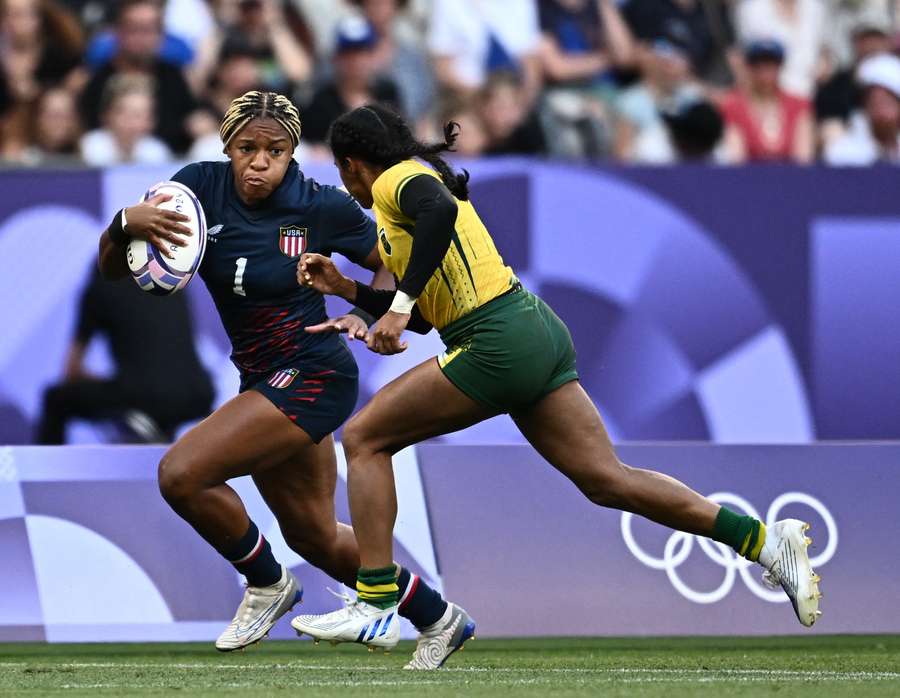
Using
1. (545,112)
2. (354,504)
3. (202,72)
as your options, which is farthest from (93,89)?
(354,504)

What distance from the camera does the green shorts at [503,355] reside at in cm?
580

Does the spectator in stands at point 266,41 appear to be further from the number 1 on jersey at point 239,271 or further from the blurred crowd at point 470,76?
the number 1 on jersey at point 239,271

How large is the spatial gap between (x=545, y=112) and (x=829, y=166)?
2078 millimetres

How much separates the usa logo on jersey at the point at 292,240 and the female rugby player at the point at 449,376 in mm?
385

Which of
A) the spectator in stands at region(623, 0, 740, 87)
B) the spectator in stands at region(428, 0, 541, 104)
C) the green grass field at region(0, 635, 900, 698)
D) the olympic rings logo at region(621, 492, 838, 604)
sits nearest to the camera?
the green grass field at region(0, 635, 900, 698)

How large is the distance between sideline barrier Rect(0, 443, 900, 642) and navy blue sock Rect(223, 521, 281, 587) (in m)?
0.91

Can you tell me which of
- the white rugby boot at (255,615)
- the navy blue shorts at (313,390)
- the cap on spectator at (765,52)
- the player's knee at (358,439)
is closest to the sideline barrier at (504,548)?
the white rugby boot at (255,615)

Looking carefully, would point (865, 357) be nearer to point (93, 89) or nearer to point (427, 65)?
point (427, 65)

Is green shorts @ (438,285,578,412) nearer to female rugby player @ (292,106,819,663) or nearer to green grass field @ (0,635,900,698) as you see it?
female rugby player @ (292,106,819,663)

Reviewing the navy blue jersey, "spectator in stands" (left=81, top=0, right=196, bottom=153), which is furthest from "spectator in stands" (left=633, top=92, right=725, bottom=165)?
the navy blue jersey

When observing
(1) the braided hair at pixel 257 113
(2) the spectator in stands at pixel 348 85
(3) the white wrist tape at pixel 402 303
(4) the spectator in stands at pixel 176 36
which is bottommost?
(2) the spectator in stands at pixel 348 85

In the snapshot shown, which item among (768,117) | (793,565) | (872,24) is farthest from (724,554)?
(872,24)

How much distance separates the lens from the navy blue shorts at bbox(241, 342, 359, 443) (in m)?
6.23

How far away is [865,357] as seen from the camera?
33.7ft
